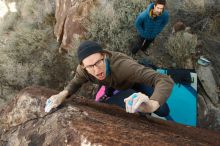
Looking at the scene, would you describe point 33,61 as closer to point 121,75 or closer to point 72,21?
point 72,21

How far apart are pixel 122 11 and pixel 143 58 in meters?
0.88

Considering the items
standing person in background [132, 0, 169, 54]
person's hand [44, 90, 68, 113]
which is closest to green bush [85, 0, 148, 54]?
standing person in background [132, 0, 169, 54]

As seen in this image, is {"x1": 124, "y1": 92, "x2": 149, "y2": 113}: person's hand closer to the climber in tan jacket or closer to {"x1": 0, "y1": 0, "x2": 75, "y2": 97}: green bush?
the climber in tan jacket

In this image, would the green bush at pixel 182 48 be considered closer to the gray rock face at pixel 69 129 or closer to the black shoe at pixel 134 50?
the black shoe at pixel 134 50

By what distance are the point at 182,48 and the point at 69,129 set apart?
3112 mm

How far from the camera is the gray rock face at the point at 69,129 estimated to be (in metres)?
1.69

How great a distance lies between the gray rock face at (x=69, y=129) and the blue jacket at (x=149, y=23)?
5.77 feet

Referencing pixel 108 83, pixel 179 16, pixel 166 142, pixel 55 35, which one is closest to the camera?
pixel 166 142

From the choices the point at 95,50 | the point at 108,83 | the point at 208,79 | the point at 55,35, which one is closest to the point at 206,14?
the point at 208,79

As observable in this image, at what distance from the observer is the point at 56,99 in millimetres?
2184

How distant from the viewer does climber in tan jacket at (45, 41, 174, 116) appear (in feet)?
5.79

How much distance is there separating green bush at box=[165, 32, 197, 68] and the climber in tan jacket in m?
2.23

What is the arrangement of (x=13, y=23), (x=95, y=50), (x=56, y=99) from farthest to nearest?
1. (x=13, y=23)
2. (x=56, y=99)
3. (x=95, y=50)

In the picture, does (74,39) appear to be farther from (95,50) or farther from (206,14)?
(95,50)
